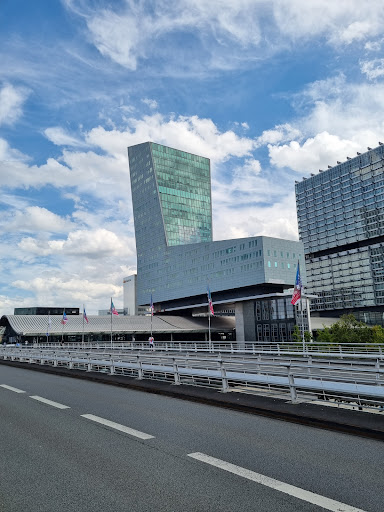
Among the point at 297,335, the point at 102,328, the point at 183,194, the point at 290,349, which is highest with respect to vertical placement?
the point at 183,194

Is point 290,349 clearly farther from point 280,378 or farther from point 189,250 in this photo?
point 189,250

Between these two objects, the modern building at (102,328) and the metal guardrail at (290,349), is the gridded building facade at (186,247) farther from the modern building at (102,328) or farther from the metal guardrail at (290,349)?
the metal guardrail at (290,349)

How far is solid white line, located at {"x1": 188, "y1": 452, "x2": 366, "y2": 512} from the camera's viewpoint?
17.4 feet

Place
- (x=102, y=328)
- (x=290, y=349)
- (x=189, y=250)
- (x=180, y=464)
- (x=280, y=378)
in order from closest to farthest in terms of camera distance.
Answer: (x=180, y=464), (x=280, y=378), (x=290, y=349), (x=102, y=328), (x=189, y=250)

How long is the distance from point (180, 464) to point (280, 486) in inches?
72.6

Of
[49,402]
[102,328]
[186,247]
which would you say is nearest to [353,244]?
[186,247]

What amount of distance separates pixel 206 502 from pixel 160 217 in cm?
13495

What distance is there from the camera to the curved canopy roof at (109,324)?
3952 inches

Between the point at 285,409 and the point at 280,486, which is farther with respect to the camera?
the point at 285,409

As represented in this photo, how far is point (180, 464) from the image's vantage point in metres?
7.06

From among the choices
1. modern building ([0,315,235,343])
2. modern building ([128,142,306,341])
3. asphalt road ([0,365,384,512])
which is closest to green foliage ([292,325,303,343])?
modern building ([128,142,306,341])

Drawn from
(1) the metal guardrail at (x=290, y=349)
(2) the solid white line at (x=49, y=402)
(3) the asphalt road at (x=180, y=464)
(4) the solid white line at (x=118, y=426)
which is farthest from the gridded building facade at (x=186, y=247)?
(3) the asphalt road at (x=180, y=464)

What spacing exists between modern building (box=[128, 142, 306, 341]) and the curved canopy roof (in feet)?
16.4

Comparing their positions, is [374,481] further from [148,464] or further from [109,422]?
[109,422]
